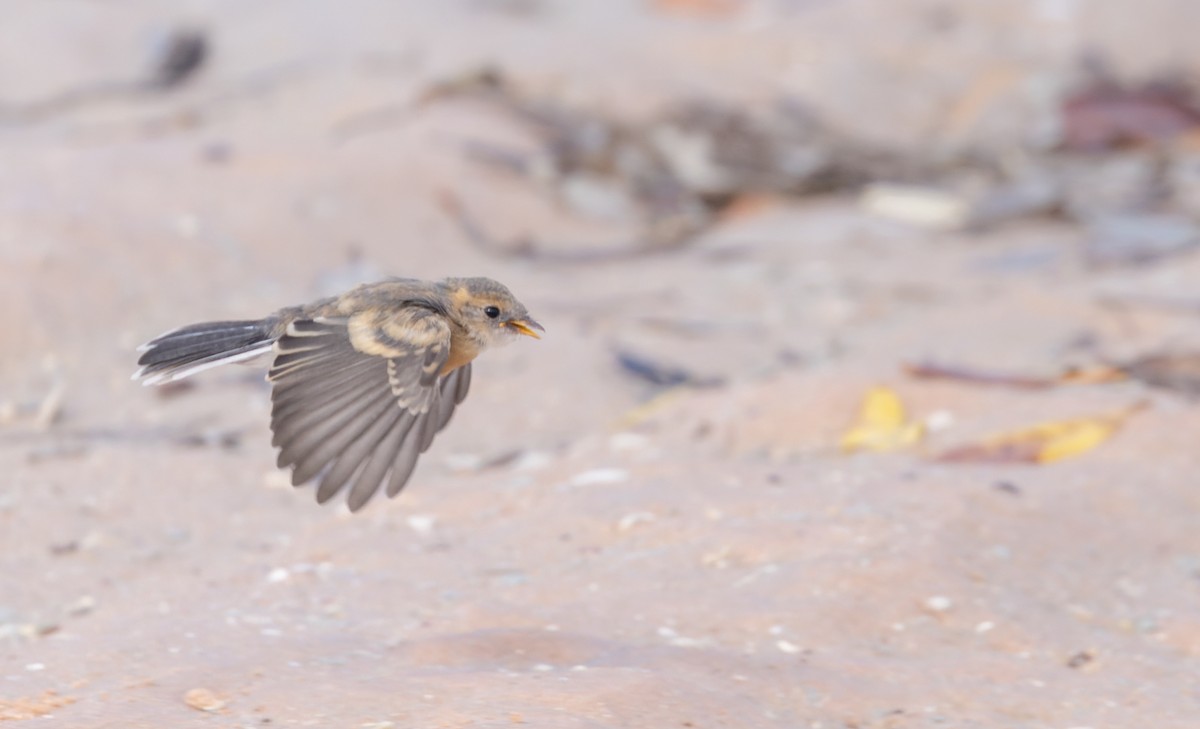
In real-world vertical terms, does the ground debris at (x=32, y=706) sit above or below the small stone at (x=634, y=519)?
above

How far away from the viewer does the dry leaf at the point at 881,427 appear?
20.9ft

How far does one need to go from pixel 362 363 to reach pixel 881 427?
2.72 meters

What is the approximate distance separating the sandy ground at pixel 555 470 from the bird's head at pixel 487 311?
69cm

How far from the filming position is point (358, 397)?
4.45 m

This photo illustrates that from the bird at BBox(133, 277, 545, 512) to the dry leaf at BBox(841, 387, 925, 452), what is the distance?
66.1 inches

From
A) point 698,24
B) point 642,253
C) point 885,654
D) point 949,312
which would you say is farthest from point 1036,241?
point 885,654

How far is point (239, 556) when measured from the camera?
548 centimetres

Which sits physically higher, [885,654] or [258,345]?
[258,345]

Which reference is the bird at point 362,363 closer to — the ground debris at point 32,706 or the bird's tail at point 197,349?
the bird's tail at point 197,349

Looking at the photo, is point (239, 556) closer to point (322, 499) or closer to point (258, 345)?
point (258, 345)

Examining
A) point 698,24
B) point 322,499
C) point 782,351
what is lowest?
point 782,351

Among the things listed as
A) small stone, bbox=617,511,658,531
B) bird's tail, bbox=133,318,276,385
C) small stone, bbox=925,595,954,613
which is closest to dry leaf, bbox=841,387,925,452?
small stone, bbox=617,511,658,531

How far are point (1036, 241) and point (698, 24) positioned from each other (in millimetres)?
5276

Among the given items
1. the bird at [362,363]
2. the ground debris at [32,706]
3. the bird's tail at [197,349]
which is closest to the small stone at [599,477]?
the bird at [362,363]
